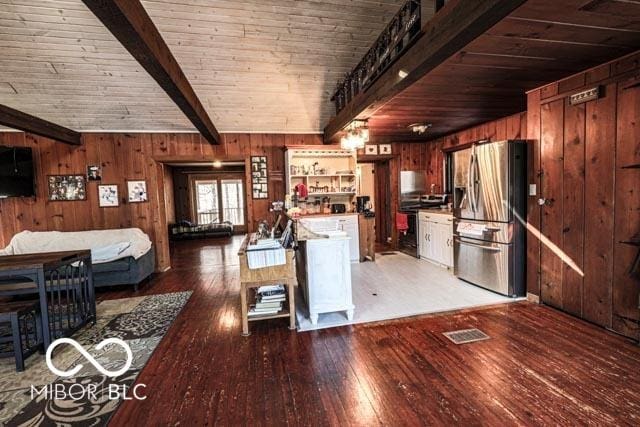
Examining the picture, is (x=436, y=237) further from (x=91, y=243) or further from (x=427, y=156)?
(x=91, y=243)

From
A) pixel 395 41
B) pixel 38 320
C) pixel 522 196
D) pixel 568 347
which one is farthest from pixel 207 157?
pixel 568 347

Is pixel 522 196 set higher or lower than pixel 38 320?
higher

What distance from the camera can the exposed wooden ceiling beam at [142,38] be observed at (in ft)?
5.54

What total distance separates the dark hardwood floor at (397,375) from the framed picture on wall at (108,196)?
3414 millimetres

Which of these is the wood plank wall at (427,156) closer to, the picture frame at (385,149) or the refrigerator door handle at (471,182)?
the picture frame at (385,149)

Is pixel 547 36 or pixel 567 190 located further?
pixel 567 190

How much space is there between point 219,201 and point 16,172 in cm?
617

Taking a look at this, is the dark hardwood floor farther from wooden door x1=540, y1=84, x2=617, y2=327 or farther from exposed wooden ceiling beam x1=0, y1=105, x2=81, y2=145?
exposed wooden ceiling beam x1=0, y1=105, x2=81, y2=145

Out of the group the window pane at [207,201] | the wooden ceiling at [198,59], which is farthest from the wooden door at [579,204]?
the window pane at [207,201]

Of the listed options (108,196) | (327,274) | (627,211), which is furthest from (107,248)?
(627,211)

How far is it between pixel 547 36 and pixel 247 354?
3.27 metres

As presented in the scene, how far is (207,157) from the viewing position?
5629 millimetres

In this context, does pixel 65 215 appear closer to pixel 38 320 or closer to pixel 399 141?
pixel 38 320

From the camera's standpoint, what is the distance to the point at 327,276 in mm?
3057
